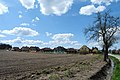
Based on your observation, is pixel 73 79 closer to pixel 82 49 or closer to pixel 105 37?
pixel 105 37

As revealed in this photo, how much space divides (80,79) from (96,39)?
3996 centimetres

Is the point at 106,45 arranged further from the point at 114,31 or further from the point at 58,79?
the point at 58,79

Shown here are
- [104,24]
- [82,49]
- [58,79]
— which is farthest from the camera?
[82,49]

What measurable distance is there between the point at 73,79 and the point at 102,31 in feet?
128

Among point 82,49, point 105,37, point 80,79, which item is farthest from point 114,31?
point 82,49

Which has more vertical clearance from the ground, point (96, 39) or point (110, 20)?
point (110, 20)

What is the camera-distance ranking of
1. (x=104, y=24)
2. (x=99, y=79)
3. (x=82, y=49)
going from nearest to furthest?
1. (x=99, y=79)
2. (x=104, y=24)
3. (x=82, y=49)

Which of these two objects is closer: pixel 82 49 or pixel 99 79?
pixel 99 79

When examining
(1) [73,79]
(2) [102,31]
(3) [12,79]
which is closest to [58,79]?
(1) [73,79]

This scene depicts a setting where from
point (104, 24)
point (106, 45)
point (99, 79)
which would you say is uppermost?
point (104, 24)

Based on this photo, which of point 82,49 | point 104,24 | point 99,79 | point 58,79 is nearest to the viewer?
point 58,79

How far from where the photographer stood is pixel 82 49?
186750mm

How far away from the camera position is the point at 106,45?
5725cm

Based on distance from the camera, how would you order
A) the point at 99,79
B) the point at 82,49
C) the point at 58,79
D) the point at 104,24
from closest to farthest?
the point at 58,79 < the point at 99,79 < the point at 104,24 < the point at 82,49
